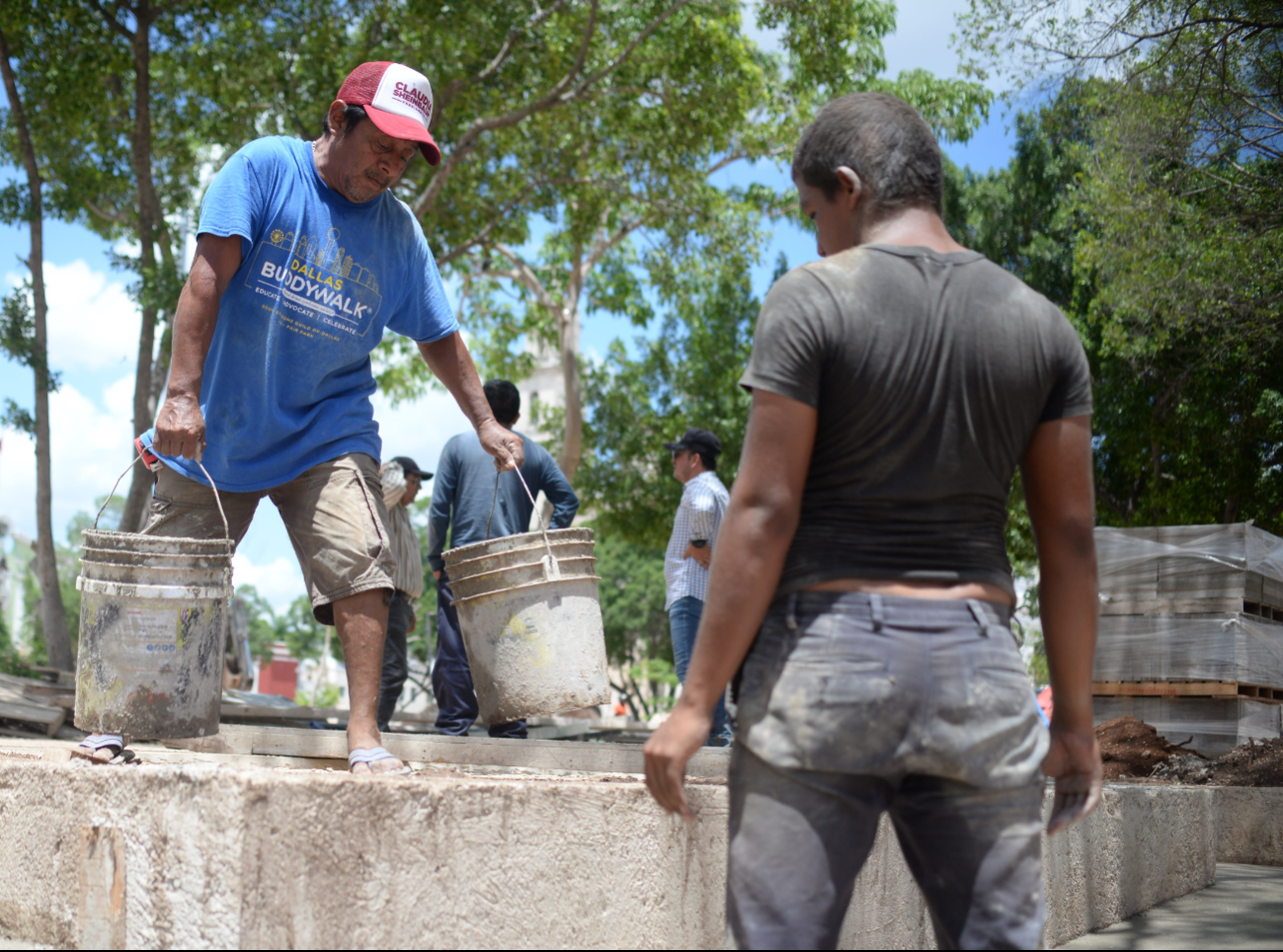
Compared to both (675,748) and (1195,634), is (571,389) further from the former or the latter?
(675,748)

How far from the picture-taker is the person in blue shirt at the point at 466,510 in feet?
21.3

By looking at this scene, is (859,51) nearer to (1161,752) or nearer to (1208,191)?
(1208,191)

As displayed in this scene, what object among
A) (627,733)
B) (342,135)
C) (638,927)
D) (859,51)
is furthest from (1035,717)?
(859,51)

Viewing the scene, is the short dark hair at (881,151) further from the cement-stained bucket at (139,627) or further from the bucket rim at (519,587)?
the bucket rim at (519,587)

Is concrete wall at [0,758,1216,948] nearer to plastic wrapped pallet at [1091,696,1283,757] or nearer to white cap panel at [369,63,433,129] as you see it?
white cap panel at [369,63,433,129]

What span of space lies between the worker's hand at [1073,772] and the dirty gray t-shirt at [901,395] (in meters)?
0.40

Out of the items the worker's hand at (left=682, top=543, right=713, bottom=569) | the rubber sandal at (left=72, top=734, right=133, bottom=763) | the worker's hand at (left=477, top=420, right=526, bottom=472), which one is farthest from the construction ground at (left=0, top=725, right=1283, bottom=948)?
the worker's hand at (left=682, top=543, right=713, bottom=569)

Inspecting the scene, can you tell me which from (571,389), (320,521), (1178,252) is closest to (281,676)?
(571,389)

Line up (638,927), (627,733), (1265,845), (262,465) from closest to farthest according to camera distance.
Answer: (638,927) < (262,465) < (1265,845) < (627,733)

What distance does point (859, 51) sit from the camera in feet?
50.2

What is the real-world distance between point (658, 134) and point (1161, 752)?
10285mm

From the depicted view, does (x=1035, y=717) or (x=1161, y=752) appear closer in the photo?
(x=1035, y=717)

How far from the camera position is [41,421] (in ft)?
40.3

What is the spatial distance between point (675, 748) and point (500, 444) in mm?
2199
